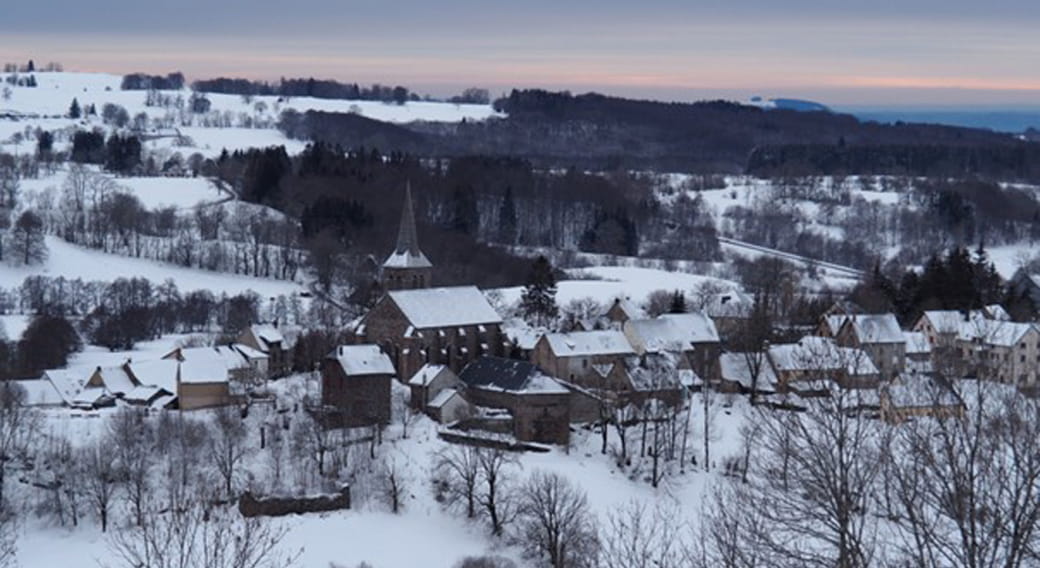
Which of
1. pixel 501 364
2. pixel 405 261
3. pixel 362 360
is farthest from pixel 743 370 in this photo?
pixel 362 360

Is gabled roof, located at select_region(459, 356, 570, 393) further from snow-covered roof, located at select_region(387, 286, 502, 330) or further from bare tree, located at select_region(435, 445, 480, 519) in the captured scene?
bare tree, located at select_region(435, 445, 480, 519)

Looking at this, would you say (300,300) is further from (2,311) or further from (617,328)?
(617,328)

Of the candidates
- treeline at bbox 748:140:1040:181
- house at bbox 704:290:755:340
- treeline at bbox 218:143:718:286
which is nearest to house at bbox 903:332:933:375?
house at bbox 704:290:755:340

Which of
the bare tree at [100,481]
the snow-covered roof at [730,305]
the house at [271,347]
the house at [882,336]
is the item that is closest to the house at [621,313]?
the snow-covered roof at [730,305]

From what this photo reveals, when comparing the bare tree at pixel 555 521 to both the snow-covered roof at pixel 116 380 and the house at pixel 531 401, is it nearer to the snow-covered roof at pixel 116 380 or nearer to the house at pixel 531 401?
the house at pixel 531 401

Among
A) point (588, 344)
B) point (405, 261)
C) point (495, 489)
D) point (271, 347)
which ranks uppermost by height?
point (405, 261)

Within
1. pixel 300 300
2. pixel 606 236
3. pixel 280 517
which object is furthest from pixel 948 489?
pixel 606 236

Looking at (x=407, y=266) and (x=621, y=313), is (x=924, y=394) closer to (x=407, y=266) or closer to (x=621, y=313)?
(x=407, y=266)
